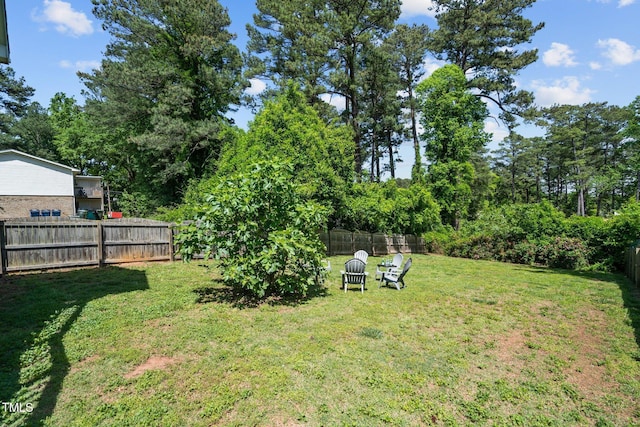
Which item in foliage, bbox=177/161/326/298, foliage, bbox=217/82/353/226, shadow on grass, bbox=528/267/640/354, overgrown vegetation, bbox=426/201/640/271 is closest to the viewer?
shadow on grass, bbox=528/267/640/354

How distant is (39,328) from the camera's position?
457 cm

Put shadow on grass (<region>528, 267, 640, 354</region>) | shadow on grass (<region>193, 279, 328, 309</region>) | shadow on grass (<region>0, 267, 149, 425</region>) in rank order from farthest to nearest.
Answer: shadow on grass (<region>193, 279, 328, 309</region>), shadow on grass (<region>528, 267, 640, 354</region>), shadow on grass (<region>0, 267, 149, 425</region>)

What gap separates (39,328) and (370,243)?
48.3 feet

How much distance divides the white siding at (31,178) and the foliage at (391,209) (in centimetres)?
2207

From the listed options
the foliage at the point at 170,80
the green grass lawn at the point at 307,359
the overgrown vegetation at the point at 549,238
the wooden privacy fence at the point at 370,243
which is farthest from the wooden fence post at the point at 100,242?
the overgrown vegetation at the point at 549,238

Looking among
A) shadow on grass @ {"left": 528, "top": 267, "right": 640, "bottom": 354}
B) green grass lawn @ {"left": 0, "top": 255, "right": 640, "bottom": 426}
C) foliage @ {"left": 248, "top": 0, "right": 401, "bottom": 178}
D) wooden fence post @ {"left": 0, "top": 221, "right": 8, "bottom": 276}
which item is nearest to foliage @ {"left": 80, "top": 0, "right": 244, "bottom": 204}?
foliage @ {"left": 248, "top": 0, "right": 401, "bottom": 178}

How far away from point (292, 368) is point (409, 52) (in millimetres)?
25827

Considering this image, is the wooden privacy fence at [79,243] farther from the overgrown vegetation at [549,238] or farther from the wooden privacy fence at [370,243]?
the overgrown vegetation at [549,238]

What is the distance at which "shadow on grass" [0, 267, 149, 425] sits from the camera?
2996 millimetres

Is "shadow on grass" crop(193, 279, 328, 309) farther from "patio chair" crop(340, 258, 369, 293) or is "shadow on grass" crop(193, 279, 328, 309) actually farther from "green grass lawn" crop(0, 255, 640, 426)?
"patio chair" crop(340, 258, 369, 293)

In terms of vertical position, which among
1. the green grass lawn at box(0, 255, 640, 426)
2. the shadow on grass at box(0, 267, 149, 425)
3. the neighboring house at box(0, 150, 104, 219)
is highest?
the neighboring house at box(0, 150, 104, 219)

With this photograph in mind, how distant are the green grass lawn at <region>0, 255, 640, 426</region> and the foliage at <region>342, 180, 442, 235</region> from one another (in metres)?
9.60

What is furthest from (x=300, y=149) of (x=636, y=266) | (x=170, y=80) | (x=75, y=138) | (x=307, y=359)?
(x=75, y=138)

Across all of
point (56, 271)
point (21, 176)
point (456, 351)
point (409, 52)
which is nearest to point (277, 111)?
point (56, 271)
